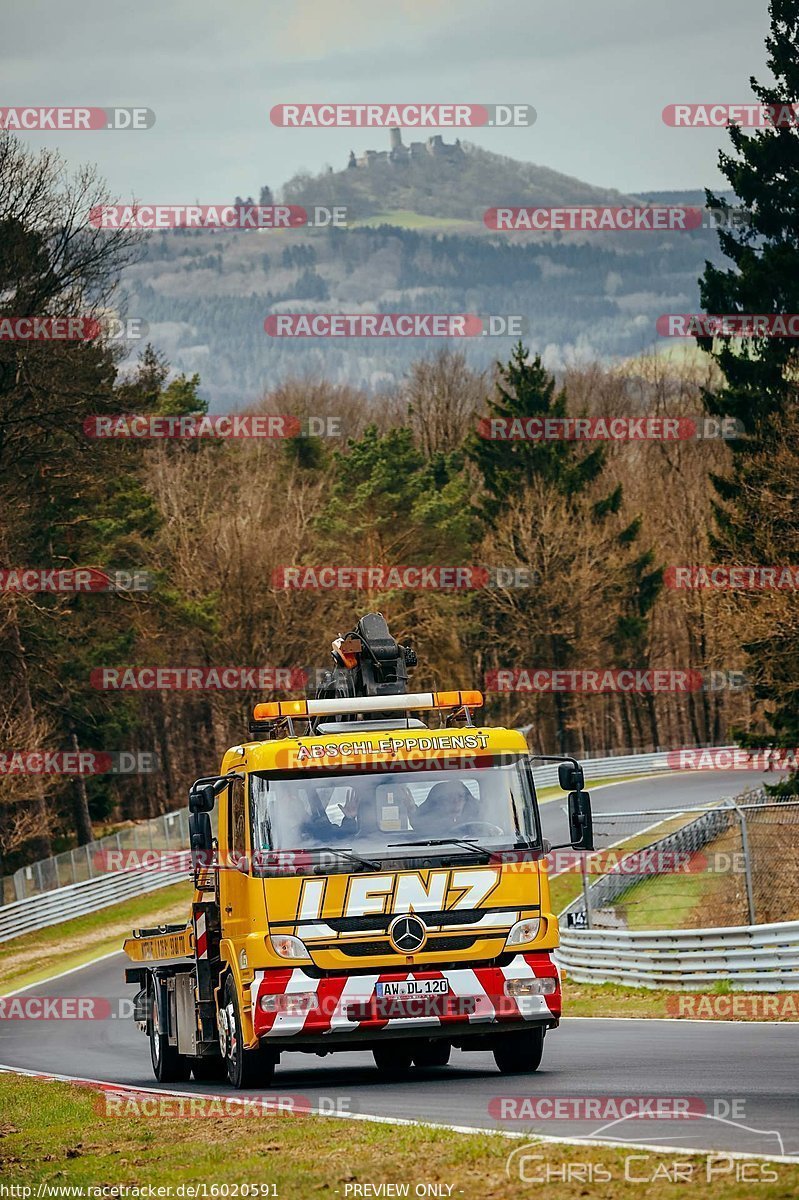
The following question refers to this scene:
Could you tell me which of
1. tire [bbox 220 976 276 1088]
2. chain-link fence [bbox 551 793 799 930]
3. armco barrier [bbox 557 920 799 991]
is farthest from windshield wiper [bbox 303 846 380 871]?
chain-link fence [bbox 551 793 799 930]

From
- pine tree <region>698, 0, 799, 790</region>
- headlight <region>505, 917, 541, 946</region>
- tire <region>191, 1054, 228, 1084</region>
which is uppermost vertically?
pine tree <region>698, 0, 799, 790</region>

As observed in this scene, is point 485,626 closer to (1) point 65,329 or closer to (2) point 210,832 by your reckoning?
(1) point 65,329

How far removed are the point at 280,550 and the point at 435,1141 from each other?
49.5 meters

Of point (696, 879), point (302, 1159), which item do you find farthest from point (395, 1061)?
point (696, 879)

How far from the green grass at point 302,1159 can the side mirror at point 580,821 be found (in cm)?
333

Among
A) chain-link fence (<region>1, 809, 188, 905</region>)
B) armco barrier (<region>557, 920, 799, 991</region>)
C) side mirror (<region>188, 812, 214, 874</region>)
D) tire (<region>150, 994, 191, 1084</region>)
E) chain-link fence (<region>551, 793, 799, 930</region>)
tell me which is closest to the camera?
side mirror (<region>188, 812, 214, 874</region>)

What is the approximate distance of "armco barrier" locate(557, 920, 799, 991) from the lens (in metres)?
19.3

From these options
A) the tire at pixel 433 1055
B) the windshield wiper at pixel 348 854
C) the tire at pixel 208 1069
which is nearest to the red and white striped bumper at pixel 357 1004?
the windshield wiper at pixel 348 854

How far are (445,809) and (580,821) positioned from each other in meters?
1.08

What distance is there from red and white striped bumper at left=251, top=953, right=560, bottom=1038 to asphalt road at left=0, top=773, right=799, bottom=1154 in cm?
50

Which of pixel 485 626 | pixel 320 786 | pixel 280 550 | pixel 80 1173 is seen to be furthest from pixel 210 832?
pixel 485 626

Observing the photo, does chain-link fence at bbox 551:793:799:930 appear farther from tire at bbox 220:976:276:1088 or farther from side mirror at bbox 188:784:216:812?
side mirror at bbox 188:784:216:812

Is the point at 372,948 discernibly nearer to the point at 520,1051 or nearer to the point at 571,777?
the point at 520,1051

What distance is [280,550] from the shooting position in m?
58.9
